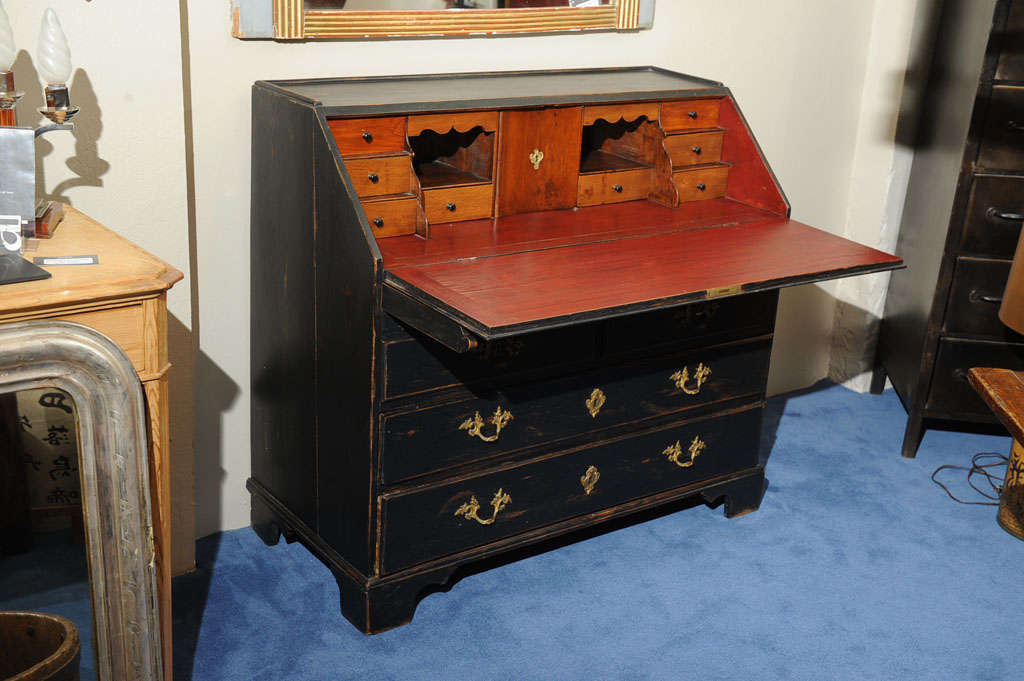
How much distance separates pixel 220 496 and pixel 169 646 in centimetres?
79

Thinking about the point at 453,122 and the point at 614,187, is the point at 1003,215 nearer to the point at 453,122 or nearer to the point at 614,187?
the point at 614,187

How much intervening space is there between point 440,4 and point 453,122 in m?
0.43

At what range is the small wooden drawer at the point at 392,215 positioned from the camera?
2.49 meters

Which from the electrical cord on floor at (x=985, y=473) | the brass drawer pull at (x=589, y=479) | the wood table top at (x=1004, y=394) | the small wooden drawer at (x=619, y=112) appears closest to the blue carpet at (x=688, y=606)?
the electrical cord on floor at (x=985, y=473)

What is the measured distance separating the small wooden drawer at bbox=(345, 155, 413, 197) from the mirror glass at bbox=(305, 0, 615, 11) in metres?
0.44

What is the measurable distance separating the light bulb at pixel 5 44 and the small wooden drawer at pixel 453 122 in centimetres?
86

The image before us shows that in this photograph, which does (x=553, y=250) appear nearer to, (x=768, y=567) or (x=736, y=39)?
(x=768, y=567)

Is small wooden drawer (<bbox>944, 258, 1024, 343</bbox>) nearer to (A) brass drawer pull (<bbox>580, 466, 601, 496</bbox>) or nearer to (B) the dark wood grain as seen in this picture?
(B) the dark wood grain

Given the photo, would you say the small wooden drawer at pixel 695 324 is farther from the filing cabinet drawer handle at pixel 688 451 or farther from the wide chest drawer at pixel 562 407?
the filing cabinet drawer handle at pixel 688 451

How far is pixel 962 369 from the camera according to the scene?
3.57 metres

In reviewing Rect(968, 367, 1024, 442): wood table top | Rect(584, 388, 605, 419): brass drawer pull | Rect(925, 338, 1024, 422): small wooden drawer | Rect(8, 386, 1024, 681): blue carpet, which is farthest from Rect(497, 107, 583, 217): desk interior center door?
Rect(925, 338, 1024, 422): small wooden drawer

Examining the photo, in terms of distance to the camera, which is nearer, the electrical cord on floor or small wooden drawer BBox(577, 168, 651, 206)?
small wooden drawer BBox(577, 168, 651, 206)

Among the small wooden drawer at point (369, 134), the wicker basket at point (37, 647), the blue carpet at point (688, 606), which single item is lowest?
the blue carpet at point (688, 606)

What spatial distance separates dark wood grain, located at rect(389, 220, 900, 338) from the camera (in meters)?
2.14
